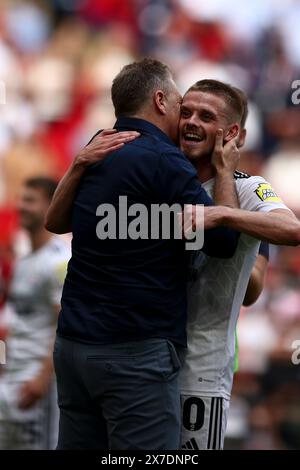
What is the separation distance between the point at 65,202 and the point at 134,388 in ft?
1.99

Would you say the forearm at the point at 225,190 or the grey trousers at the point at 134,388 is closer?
the grey trousers at the point at 134,388

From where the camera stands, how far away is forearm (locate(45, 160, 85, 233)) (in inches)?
119

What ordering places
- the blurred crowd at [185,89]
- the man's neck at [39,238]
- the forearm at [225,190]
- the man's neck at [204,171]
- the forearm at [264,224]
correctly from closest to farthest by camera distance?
the forearm at [264,224], the forearm at [225,190], the man's neck at [204,171], the man's neck at [39,238], the blurred crowd at [185,89]

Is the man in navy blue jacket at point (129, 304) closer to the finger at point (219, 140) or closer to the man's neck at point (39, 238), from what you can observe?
the finger at point (219, 140)

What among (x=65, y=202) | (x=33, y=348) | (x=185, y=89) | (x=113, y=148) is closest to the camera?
(x=113, y=148)

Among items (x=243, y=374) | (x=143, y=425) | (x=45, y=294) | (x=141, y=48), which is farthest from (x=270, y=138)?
(x=143, y=425)

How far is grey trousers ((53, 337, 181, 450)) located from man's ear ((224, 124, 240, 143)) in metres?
0.67

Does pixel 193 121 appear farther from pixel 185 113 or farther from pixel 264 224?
pixel 264 224

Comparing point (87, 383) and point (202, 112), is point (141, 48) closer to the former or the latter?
point (202, 112)

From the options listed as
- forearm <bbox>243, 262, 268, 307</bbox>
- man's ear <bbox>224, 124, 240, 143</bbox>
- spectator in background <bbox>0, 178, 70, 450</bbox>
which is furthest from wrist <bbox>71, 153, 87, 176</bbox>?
spectator in background <bbox>0, 178, 70, 450</bbox>

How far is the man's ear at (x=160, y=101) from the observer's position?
3.02m

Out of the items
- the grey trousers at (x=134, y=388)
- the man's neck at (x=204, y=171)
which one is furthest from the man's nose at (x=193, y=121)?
the grey trousers at (x=134, y=388)

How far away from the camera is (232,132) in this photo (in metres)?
3.15

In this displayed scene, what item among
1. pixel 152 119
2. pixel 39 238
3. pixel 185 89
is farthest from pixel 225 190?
pixel 185 89
